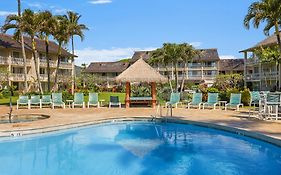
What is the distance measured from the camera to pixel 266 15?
21.9 m

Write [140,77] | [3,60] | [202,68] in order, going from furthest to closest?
[202,68], [3,60], [140,77]

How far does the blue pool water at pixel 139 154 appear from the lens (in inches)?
365

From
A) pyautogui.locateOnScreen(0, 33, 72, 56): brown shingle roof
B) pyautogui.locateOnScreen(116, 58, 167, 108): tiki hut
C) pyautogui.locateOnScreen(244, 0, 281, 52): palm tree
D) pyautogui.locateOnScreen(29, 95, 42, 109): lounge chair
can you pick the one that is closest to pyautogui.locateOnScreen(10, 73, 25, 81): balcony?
pyautogui.locateOnScreen(0, 33, 72, 56): brown shingle roof

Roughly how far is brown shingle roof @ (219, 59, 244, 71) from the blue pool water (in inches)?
2264

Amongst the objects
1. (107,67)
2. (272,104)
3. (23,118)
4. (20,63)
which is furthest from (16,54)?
(272,104)

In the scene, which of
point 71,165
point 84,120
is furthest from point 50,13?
point 71,165

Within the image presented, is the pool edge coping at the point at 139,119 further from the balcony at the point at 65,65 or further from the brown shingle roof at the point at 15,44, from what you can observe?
the balcony at the point at 65,65

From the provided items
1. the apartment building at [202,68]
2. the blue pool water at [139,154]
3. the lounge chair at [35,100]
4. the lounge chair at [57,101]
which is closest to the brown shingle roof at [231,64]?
the apartment building at [202,68]

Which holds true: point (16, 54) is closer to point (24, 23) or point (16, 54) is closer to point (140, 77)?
point (24, 23)

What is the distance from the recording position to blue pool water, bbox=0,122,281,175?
9273mm

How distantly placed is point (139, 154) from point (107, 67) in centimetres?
6817

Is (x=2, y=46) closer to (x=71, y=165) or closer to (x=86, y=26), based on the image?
(x=86, y=26)

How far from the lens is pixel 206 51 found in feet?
232

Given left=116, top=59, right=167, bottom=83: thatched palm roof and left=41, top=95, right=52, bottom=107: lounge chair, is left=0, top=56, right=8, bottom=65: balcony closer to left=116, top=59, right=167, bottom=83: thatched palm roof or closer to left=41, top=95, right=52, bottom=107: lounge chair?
left=41, top=95, right=52, bottom=107: lounge chair
